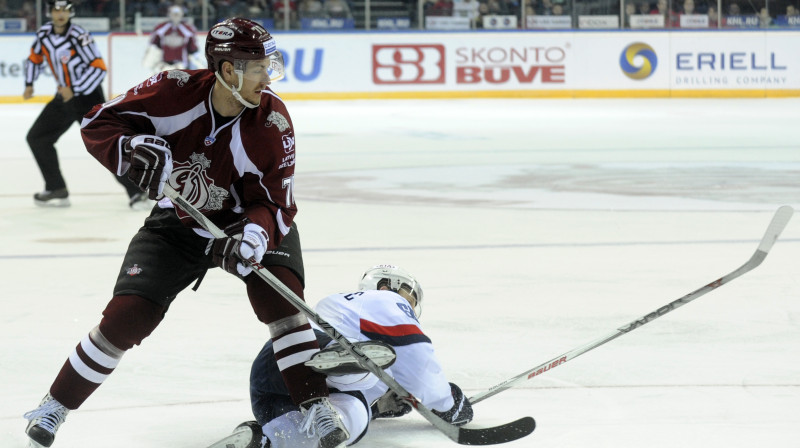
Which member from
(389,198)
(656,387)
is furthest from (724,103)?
(656,387)

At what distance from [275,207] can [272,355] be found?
35cm

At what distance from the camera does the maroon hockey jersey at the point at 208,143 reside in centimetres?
278

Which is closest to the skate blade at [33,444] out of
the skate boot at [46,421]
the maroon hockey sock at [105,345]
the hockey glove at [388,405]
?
the skate boot at [46,421]

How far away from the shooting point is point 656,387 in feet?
10.8

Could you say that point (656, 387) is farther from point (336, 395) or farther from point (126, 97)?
point (126, 97)

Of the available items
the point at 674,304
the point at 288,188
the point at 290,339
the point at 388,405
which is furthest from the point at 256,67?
the point at 674,304

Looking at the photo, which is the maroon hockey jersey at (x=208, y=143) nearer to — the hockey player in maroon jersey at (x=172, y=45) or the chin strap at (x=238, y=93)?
the chin strap at (x=238, y=93)

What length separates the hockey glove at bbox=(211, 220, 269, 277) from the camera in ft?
8.66

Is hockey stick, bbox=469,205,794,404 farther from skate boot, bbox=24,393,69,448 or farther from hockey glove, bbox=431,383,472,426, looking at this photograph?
skate boot, bbox=24,393,69,448

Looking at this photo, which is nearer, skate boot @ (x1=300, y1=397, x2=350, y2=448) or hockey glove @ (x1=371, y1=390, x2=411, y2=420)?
skate boot @ (x1=300, y1=397, x2=350, y2=448)

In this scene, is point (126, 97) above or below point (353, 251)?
above

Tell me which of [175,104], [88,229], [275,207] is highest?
[175,104]

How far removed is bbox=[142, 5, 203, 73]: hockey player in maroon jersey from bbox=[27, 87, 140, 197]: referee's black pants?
651 centimetres

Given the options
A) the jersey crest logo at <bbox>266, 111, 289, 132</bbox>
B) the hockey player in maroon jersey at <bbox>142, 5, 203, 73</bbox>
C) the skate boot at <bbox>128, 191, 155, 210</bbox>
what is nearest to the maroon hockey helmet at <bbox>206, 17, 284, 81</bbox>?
the jersey crest logo at <bbox>266, 111, 289, 132</bbox>
